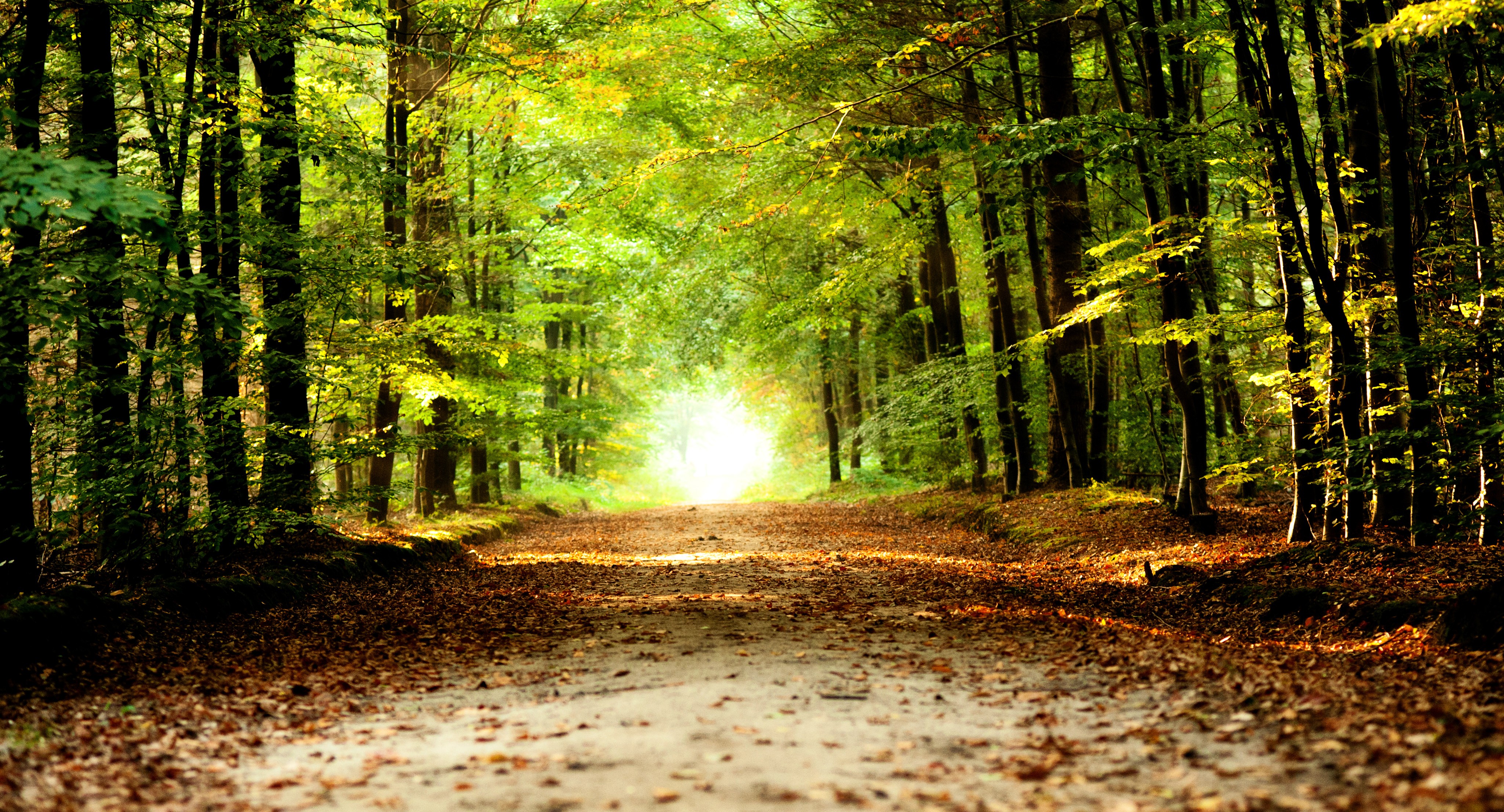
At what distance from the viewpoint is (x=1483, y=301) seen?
748cm

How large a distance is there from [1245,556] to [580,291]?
70.0 ft

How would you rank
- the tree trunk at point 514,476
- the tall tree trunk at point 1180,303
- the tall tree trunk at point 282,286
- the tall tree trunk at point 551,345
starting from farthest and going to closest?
1. the tall tree trunk at point 551,345
2. the tree trunk at point 514,476
3. the tall tree trunk at point 1180,303
4. the tall tree trunk at point 282,286

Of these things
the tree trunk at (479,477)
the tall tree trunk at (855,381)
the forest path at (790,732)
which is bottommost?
the forest path at (790,732)

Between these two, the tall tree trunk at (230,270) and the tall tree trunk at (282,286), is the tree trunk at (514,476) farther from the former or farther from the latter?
the tall tree trunk at (230,270)

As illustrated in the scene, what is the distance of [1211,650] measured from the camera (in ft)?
20.0

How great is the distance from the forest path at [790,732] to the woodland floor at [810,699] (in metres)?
0.02

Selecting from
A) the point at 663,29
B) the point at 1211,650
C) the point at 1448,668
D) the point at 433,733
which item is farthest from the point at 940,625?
the point at 663,29

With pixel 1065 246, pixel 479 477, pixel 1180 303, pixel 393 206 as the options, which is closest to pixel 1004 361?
pixel 1065 246

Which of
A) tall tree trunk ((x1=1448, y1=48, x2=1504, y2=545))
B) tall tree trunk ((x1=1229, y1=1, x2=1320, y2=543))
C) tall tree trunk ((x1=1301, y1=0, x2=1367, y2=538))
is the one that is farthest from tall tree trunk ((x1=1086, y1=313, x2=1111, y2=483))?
tall tree trunk ((x1=1448, y1=48, x2=1504, y2=545))

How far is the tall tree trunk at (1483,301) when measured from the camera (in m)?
7.13

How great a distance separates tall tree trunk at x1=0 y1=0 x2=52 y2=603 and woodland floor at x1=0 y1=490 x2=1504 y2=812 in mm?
1055

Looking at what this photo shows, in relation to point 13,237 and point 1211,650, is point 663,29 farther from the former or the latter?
point 1211,650

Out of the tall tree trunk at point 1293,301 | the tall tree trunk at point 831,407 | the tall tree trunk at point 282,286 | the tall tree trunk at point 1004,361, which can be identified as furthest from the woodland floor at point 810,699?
the tall tree trunk at point 831,407

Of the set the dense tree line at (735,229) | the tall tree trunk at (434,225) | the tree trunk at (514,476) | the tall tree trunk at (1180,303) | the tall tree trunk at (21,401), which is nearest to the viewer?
the tall tree trunk at (21,401)
